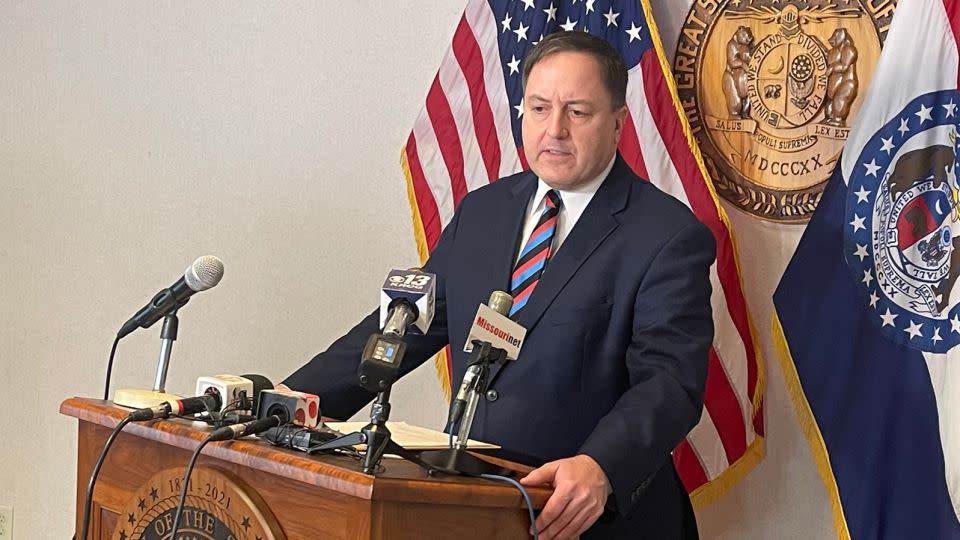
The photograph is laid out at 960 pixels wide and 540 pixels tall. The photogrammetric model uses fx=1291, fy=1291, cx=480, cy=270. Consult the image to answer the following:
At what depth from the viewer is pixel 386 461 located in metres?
1.96

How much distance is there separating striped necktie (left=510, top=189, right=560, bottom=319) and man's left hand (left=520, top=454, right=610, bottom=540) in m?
0.63

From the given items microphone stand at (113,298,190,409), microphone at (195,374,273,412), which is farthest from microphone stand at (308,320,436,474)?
microphone stand at (113,298,190,409)

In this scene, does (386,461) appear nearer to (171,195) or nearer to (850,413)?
(850,413)

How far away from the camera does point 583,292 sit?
257cm

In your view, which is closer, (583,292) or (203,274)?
(203,274)

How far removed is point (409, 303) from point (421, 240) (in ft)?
6.24

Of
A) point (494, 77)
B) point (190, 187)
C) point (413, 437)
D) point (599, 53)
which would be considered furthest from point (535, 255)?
point (190, 187)

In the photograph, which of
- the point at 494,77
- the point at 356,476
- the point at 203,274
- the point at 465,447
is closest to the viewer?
the point at 356,476

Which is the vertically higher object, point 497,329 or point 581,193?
point 581,193

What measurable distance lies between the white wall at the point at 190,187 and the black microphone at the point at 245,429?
2.00 meters

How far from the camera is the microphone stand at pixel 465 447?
190 centimetres

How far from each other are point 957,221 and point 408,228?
1.69m

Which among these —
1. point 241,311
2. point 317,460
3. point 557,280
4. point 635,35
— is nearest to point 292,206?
point 241,311

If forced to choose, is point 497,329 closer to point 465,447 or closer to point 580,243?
point 465,447
